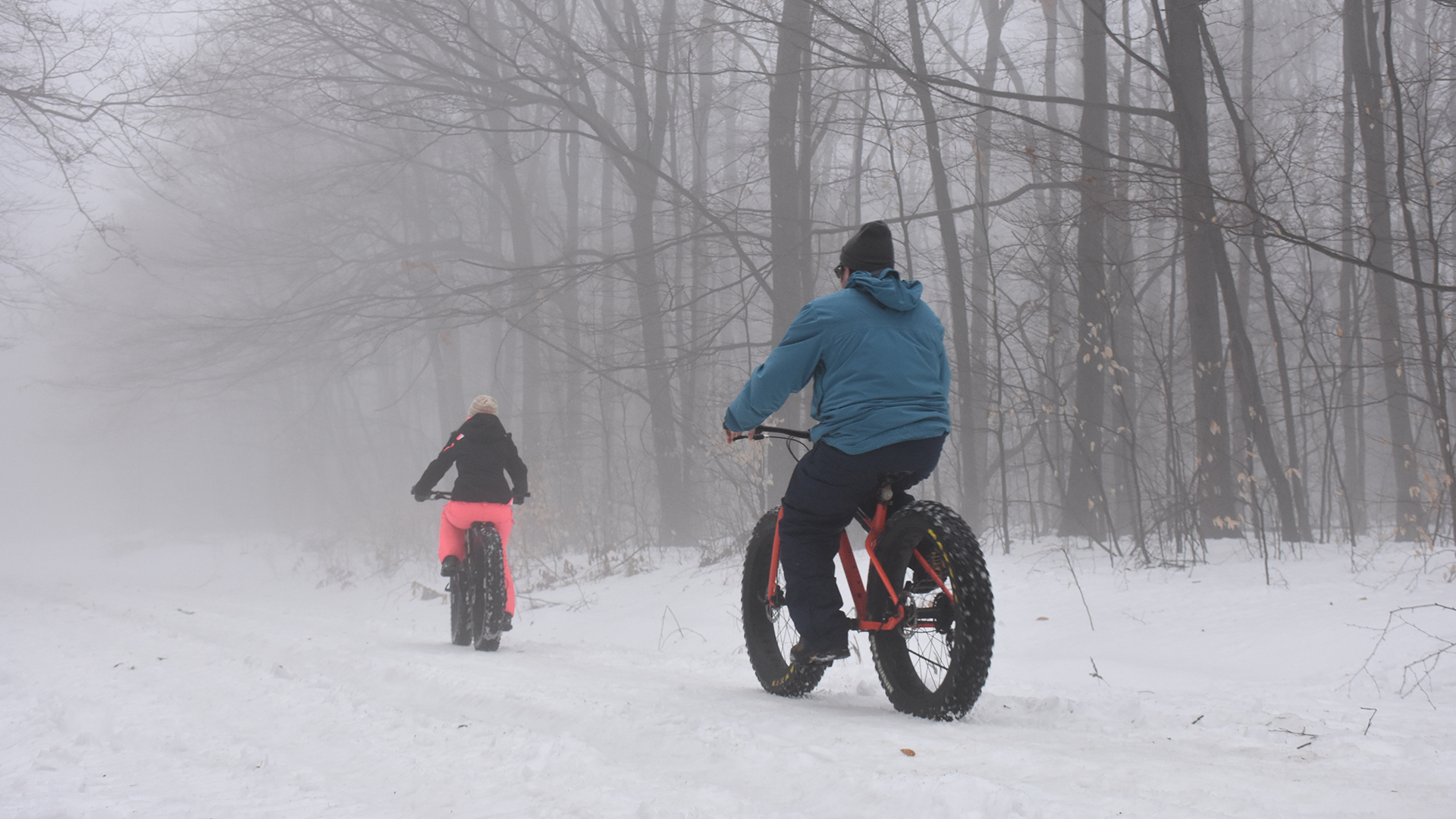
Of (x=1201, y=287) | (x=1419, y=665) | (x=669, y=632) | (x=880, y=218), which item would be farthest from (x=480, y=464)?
(x=880, y=218)

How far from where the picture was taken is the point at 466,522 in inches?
270

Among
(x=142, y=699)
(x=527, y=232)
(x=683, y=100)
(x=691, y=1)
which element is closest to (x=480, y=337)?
(x=527, y=232)

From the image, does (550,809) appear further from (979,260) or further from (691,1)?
(691,1)

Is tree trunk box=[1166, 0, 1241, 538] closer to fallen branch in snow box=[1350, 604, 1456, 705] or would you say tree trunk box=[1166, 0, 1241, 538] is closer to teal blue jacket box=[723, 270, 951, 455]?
fallen branch in snow box=[1350, 604, 1456, 705]

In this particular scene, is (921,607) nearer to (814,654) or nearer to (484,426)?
(814,654)

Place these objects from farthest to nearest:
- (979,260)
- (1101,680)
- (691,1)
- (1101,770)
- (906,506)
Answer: (691,1)
(979,260)
(1101,680)
(906,506)
(1101,770)

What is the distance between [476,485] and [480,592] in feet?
2.61

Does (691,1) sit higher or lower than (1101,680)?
higher

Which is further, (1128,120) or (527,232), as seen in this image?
(527,232)

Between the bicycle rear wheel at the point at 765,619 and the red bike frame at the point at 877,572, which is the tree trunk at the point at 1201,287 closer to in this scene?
the bicycle rear wheel at the point at 765,619

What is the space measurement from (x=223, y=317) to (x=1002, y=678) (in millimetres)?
13539

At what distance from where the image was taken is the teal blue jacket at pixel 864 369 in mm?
3246

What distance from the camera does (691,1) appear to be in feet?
55.0

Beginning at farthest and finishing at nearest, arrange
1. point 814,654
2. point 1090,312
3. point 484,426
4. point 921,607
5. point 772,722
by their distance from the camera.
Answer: point 1090,312, point 484,426, point 814,654, point 921,607, point 772,722
